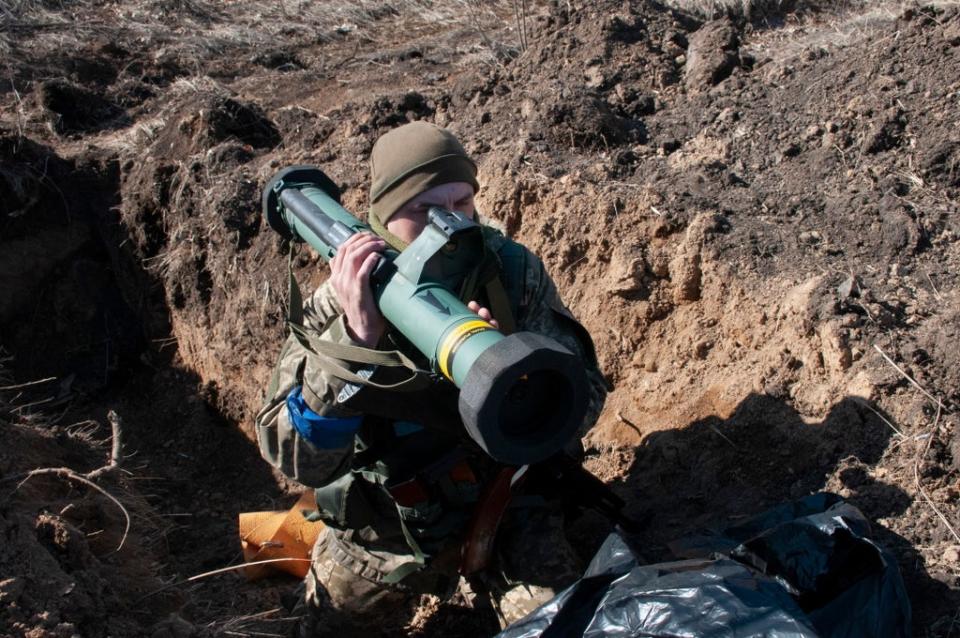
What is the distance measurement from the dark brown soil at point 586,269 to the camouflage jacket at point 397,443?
51cm

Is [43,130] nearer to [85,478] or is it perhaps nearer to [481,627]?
[85,478]

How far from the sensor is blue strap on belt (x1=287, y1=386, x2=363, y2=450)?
8.34ft

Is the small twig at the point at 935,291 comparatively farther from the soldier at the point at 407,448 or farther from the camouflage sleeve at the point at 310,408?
the camouflage sleeve at the point at 310,408

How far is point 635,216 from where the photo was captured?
12.5ft

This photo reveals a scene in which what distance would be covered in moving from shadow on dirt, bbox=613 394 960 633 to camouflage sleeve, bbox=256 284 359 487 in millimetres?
1027

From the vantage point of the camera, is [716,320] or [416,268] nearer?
[416,268]

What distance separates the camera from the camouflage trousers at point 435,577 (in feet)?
9.23

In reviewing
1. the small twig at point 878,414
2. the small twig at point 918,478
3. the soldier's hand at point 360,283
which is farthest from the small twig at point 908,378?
the soldier's hand at point 360,283

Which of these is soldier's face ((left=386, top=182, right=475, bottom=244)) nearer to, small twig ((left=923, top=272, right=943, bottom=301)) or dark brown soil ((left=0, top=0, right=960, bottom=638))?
dark brown soil ((left=0, top=0, right=960, bottom=638))

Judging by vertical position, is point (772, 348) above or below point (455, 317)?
below

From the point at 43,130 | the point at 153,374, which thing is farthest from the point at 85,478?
the point at 43,130

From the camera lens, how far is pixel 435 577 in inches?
119

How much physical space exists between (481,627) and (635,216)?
177 cm

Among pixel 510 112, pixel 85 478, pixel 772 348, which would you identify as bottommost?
pixel 85 478
